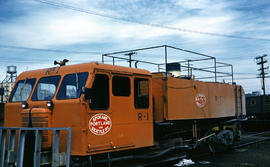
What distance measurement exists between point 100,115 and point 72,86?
0.93 meters

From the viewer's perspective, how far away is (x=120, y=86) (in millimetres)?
7070

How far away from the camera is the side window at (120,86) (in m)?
6.89

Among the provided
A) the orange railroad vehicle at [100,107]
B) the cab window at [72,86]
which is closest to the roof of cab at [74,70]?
the orange railroad vehicle at [100,107]

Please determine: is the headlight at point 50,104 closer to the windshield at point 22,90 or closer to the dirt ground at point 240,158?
the windshield at point 22,90

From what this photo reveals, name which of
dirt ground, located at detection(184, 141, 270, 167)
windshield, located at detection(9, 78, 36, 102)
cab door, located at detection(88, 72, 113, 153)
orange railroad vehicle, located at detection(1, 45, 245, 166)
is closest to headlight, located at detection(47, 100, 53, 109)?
orange railroad vehicle, located at detection(1, 45, 245, 166)

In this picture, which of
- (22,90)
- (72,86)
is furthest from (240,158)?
(22,90)

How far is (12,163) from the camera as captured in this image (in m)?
5.84

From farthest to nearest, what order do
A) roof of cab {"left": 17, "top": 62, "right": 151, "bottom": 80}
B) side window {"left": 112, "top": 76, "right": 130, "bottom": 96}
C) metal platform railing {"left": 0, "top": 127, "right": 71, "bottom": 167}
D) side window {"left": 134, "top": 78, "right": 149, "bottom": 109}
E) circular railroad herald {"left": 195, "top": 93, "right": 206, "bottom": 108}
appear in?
circular railroad herald {"left": 195, "top": 93, "right": 206, "bottom": 108}, side window {"left": 134, "top": 78, "right": 149, "bottom": 109}, side window {"left": 112, "top": 76, "right": 130, "bottom": 96}, roof of cab {"left": 17, "top": 62, "right": 151, "bottom": 80}, metal platform railing {"left": 0, "top": 127, "right": 71, "bottom": 167}

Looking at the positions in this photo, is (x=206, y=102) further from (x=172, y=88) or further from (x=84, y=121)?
(x=84, y=121)

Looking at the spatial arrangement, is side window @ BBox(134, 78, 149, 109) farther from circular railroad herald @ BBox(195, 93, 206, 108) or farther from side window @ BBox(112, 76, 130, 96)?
circular railroad herald @ BBox(195, 93, 206, 108)

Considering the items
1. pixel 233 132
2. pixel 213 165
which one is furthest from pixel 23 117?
pixel 233 132

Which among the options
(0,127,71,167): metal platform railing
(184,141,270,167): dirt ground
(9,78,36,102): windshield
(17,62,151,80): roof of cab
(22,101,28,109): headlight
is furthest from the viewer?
(184,141,270,167): dirt ground

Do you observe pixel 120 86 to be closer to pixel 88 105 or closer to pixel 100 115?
pixel 100 115

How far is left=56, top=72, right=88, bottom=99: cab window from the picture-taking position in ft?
21.0
